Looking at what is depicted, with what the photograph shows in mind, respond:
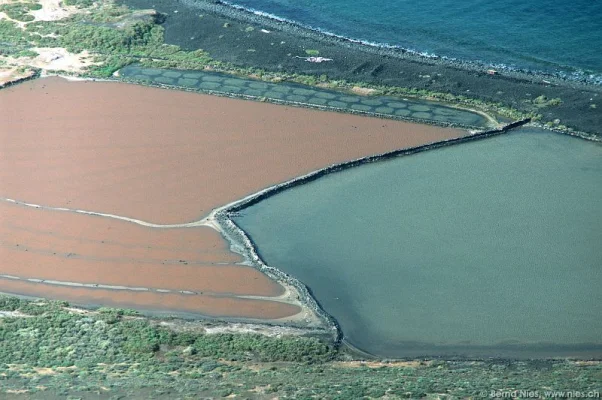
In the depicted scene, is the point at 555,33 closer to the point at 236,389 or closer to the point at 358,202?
the point at 358,202

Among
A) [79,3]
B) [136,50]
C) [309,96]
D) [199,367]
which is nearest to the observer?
[199,367]

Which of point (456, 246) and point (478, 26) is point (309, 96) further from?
point (456, 246)

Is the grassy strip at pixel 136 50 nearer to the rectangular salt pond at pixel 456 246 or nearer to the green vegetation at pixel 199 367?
the rectangular salt pond at pixel 456 246

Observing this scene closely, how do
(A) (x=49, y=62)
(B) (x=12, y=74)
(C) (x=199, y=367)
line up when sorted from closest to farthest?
1. (C) (x=199, y=367)
2. (B) (x=12, y=74)
3. (A) (x=49, y=62)

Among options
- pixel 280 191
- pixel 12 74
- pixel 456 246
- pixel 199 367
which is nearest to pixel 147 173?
pixel 280 191

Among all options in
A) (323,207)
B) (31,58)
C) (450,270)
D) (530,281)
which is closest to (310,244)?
(323,207)

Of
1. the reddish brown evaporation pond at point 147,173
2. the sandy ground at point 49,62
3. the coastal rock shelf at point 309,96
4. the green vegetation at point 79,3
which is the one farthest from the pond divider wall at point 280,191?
the green vegetation at point 79,3
